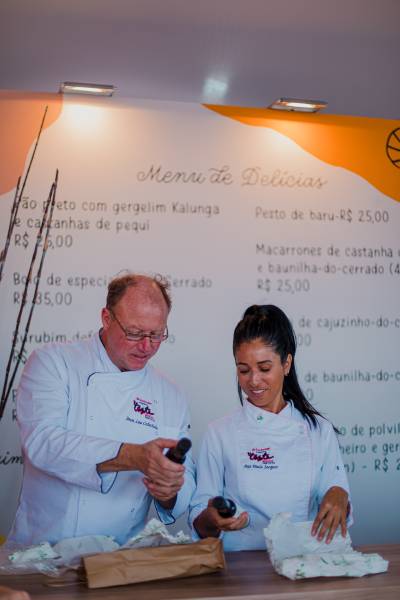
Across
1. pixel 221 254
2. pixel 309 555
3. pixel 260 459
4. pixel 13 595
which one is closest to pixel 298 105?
pixel 221 254

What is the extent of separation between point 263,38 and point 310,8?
1.04 feet

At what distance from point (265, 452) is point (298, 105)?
2070 mm

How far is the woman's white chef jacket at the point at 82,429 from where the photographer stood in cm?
237

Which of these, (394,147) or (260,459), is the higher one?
(394,147)

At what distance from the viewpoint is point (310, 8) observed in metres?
4.25

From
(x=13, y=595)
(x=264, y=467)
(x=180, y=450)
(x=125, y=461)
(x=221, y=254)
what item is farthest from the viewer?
(x=221, y=254)

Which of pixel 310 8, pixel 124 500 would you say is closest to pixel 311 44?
pixel 310 8

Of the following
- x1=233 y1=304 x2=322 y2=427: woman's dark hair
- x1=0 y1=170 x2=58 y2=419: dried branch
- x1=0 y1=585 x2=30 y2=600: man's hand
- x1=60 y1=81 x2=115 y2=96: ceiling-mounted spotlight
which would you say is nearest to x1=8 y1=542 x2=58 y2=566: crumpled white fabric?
x1=0 y1=585 x2=30 y2=600: man's hand

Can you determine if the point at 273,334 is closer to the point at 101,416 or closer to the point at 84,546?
the point at 101,416

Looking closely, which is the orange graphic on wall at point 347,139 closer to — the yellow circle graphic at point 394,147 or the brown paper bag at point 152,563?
the yellow circle graphic at point 394,147

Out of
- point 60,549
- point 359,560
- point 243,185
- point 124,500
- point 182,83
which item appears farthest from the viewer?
point 182,83

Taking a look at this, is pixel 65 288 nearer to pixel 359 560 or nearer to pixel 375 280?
pixel 375 280

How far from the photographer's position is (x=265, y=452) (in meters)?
2.40

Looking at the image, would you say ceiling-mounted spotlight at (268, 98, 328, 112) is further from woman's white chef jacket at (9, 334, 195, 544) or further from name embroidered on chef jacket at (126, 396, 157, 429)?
name embroidered on chef jacket at (126, 396, 157, 429)
